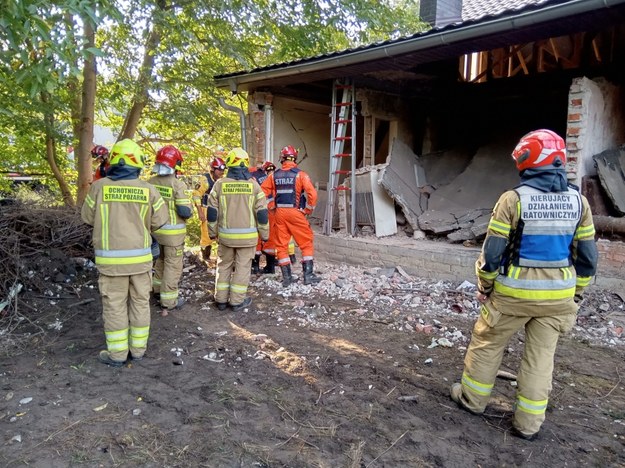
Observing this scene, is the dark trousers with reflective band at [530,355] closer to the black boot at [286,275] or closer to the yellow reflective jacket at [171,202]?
the yellow reflective jacket at [171,202]

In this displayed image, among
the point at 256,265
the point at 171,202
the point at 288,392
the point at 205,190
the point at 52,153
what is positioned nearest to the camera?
the point at 288,392

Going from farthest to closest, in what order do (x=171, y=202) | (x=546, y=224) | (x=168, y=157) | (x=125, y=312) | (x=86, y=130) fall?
(x=86, y=130) < (x=168, y=157) < (x=171, y=202) < (x=125, y=312) < (x=546, y=224)

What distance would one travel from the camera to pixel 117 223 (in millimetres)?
3793

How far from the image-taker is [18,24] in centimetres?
304

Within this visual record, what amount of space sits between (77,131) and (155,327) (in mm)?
5961

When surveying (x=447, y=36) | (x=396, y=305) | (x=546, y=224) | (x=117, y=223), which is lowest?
(x=396, y=305)

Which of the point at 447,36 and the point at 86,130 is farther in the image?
the point at 86,130

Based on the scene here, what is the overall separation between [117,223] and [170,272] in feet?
5.55

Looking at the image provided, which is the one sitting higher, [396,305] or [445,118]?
[445,118]

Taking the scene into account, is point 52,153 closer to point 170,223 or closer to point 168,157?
point 168,157

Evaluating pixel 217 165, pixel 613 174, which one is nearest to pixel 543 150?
pixel 613 174

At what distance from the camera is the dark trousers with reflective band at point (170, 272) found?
5363mm

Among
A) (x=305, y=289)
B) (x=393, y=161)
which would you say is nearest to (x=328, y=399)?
(x=305, y=289)

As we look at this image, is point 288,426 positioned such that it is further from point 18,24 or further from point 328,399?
point 18,24
